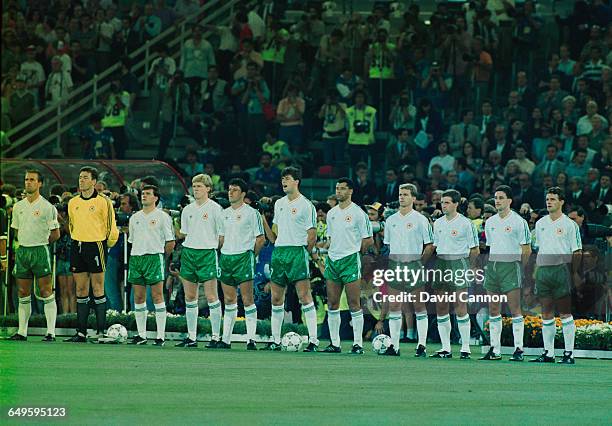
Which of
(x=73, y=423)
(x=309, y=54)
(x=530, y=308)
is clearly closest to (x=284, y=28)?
(x=309, y=54)

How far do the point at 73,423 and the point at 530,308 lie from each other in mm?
12236

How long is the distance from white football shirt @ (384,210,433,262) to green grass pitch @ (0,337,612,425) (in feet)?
5.36

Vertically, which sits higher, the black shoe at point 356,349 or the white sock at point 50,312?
the white sock at point 50,312

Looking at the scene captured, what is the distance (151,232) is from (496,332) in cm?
503

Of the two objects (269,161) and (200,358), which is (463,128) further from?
(200,358)

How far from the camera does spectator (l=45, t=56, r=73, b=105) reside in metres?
31.5

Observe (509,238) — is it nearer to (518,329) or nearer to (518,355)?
(518,329)

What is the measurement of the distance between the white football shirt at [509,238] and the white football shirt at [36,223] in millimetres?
6170

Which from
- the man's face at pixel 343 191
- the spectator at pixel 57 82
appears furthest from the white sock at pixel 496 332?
the spectator at pixel 57 82

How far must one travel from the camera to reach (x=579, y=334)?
67.6 ft

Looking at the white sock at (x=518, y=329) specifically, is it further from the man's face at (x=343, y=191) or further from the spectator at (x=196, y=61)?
the spectator at (x=196, y=61)

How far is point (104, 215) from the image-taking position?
20.1 meters

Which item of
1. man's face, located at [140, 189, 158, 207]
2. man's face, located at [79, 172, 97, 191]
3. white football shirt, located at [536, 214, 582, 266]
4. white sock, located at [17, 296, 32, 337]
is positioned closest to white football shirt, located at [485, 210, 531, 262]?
white football shirt, located at [536, 214, 582, 266]

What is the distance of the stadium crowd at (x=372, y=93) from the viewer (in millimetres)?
26844
